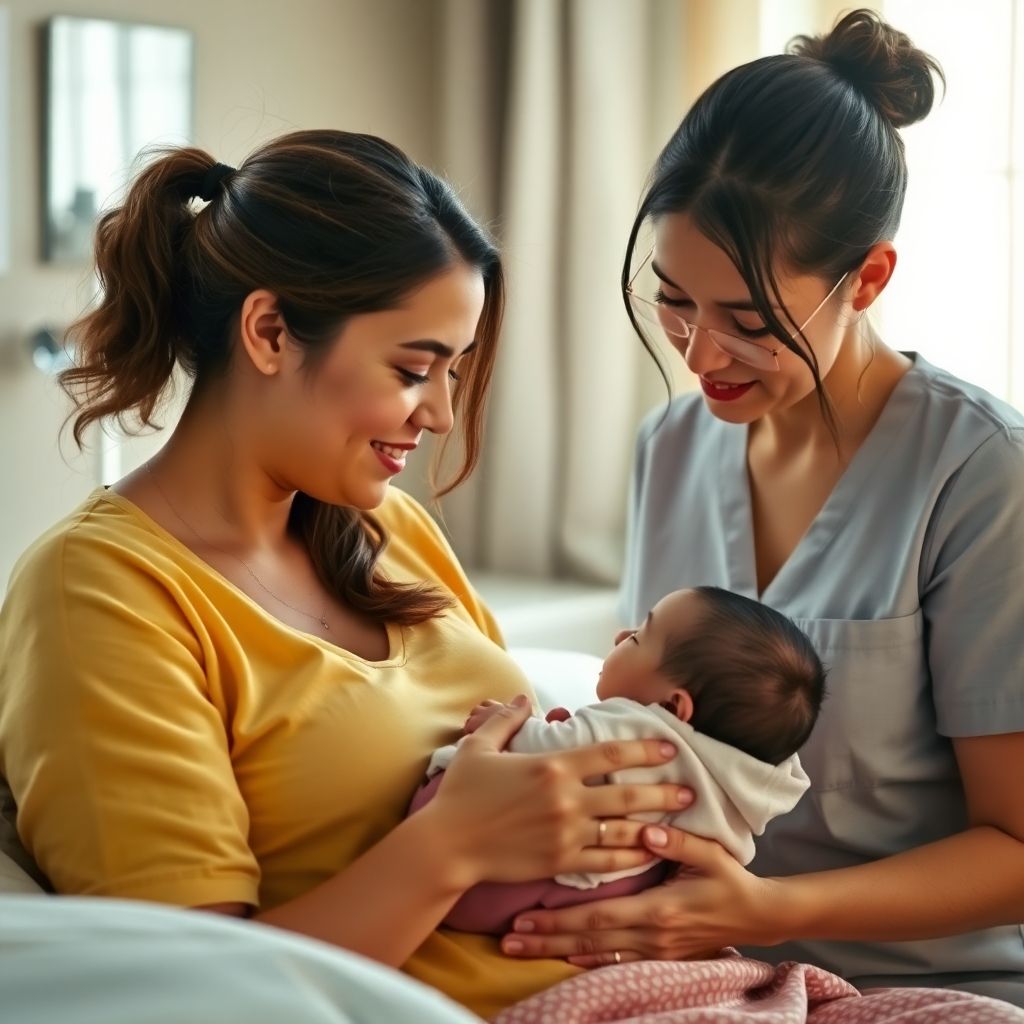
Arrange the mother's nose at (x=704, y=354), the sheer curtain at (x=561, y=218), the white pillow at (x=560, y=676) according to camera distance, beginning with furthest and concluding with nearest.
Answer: the sheer curtain at (x=561, y=218)
the white pillow at (x=560, y=676)
the mother's nose at (x=704, y=354)

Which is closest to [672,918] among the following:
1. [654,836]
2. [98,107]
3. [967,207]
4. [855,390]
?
[654,836]

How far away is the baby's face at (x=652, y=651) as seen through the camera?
160cm

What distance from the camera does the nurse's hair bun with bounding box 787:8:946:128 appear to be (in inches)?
72.6

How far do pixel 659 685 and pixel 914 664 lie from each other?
13.7 inches

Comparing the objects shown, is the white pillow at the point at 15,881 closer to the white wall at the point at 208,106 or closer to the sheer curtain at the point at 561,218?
the white wall at the point at 208,106

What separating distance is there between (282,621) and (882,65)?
0.99 m

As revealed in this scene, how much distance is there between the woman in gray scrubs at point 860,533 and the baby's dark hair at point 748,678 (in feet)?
0.41

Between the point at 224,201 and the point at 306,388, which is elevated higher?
the point at 224,201

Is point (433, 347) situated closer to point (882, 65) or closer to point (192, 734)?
point (192, 734)

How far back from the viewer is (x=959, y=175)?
284 centimetres

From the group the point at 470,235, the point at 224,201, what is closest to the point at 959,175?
the point at 470,235

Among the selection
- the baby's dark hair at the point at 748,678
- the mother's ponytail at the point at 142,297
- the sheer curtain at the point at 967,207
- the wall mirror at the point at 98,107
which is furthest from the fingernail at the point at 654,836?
the wall mirror at the point at 98,107

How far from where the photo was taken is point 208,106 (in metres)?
3.19

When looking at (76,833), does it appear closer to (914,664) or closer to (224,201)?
(224,201)
